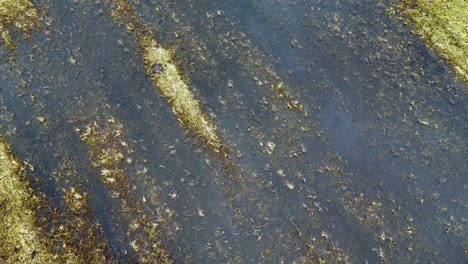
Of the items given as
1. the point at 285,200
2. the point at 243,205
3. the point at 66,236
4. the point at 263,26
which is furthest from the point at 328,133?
the point at 66,236

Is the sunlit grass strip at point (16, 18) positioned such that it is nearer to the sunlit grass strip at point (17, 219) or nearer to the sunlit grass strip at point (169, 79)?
the sunlit grass strip at point (169, 79)

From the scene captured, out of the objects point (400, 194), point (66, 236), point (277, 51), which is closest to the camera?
point (66, 236)

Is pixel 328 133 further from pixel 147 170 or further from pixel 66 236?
pixel 66 236

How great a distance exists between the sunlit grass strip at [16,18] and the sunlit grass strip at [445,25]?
28.8ft

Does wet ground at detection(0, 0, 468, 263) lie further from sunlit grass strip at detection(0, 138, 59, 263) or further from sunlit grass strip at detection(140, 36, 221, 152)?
sunlit grass strip at detection(0, 138, 59, 263)

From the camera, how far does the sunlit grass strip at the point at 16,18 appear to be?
1134 centimetres

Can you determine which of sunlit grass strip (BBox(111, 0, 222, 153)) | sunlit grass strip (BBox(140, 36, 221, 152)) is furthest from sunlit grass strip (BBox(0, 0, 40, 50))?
sunlit grass strip (BBox(140, 36, 221, 152))

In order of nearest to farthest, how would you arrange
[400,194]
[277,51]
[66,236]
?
[66,236], [400,194], [277,51]

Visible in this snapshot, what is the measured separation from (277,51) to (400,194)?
13.7ft

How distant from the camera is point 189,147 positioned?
1030 centimetres

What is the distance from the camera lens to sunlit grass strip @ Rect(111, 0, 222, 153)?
10.5 meters

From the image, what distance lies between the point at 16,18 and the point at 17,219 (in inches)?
191

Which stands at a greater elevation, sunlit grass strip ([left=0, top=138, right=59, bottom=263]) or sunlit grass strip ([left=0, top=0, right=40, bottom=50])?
sunlit grass strip ([left=0, top=0, right=40, bottom=50])

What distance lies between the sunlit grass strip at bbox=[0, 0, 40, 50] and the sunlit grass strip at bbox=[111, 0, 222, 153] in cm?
184
